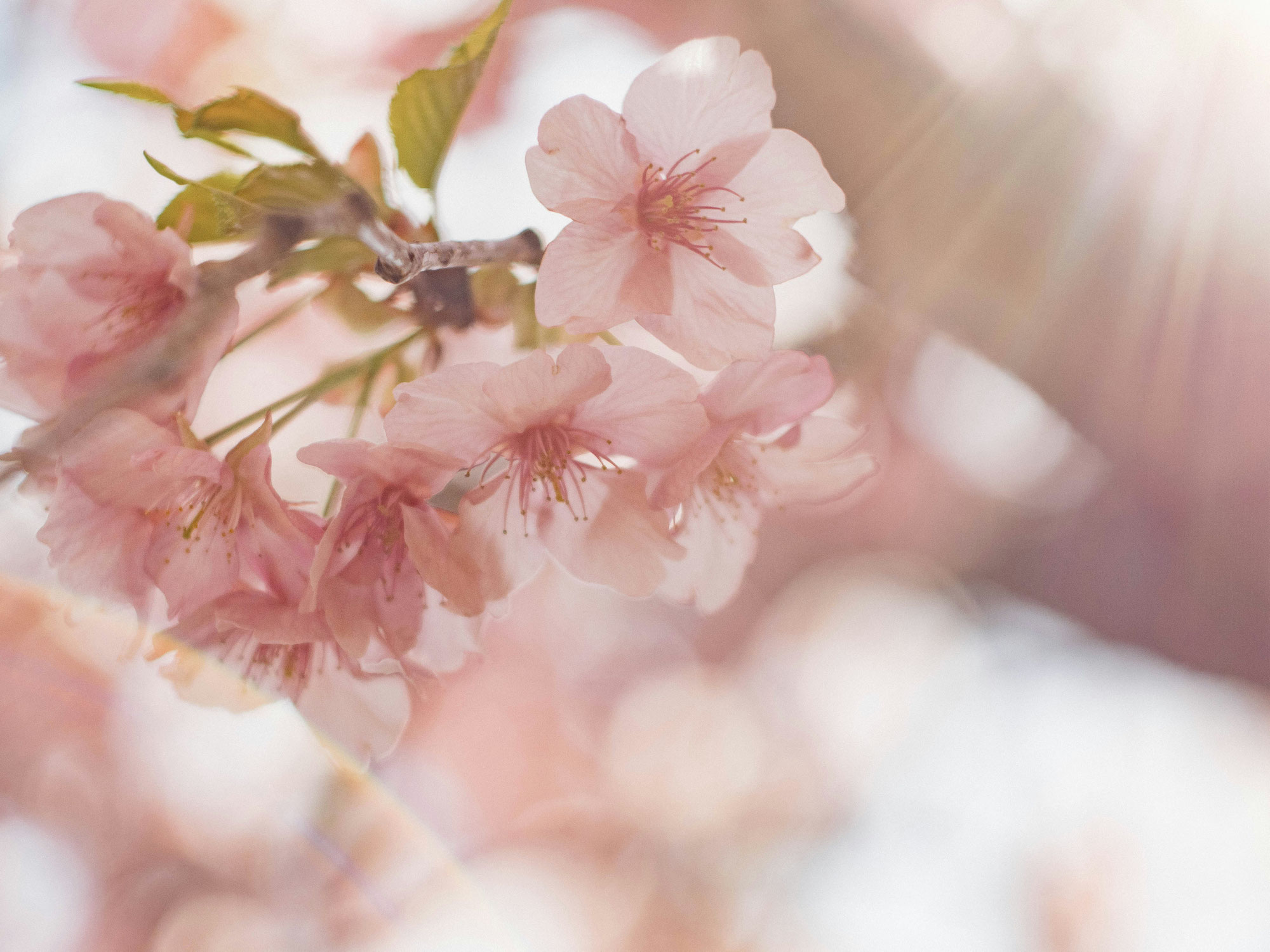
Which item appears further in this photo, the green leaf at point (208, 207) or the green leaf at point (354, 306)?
the green leaf at point (354, 306)

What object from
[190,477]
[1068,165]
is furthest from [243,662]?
[1068,165]

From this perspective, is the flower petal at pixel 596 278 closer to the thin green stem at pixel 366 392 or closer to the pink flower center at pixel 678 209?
the pink flower center at pixel 678 209

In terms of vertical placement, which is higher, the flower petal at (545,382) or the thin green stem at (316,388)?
the flower petal at (545,382)

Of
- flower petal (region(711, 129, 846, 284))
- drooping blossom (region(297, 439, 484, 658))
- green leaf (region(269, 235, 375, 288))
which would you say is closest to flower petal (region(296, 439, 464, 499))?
drooping blossom (region(297, 439, 484, 658))

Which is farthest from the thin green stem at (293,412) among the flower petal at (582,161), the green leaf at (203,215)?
the flower petal at (582,161)

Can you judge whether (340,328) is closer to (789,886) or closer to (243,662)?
(243,662)

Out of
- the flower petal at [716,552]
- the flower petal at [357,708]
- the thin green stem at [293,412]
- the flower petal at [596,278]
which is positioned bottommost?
the flower petal at [357,708]
